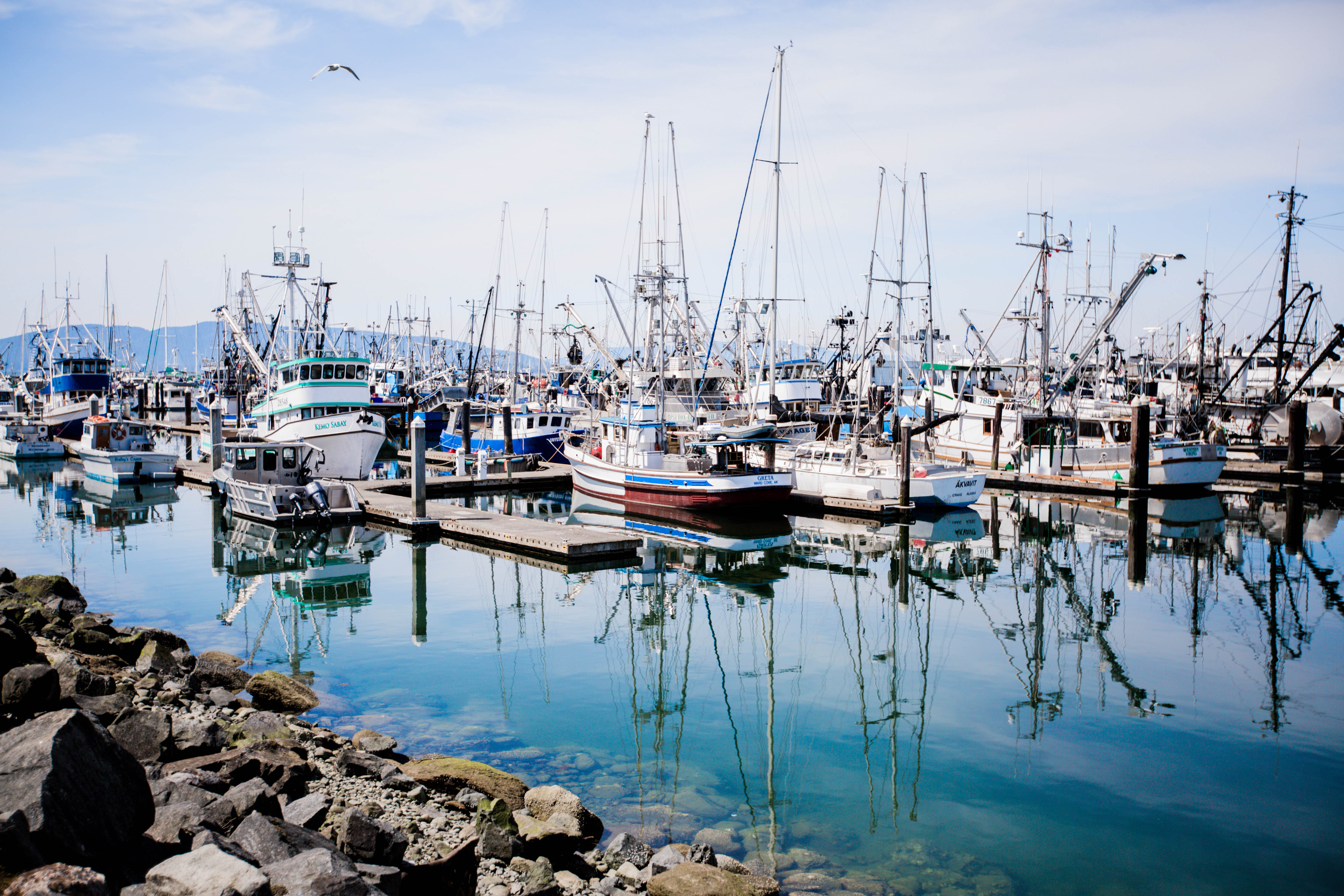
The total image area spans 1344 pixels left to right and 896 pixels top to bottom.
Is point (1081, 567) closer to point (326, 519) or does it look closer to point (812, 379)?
point (326, 519)

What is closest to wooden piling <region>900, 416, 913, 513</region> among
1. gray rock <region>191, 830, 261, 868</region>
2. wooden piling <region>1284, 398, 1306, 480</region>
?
wooden piling <region>1284, 398, 1306, 480</region>

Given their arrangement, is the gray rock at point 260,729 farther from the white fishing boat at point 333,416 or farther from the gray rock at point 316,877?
the white fishing boat at point 333,416

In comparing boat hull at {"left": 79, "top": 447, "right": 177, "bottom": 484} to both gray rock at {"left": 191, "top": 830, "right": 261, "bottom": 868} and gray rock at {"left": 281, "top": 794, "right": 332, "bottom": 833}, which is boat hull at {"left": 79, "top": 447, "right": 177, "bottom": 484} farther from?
gray rock at {"left": 191, "top": 830, "right": 261, "bottom": 868}

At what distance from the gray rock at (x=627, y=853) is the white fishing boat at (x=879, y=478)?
22218mm

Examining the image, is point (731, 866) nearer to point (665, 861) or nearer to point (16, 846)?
point (665, 861)

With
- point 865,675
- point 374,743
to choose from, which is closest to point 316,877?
point 374,743

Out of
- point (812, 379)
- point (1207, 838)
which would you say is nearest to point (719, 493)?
point (1207, 838)

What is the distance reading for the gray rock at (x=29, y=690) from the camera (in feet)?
26.3

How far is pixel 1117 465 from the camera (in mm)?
34500

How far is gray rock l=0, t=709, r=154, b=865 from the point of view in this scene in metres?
5.43

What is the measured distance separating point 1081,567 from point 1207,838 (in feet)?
47.4

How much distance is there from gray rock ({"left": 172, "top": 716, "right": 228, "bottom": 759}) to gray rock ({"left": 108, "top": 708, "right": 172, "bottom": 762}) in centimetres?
14

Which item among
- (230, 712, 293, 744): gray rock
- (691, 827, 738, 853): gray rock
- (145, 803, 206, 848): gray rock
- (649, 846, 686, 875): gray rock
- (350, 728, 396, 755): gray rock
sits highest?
(145, 803, 206, 848): gray rock

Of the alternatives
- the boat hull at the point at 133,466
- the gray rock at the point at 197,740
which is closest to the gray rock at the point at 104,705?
the gray rock at the point at 197,740
